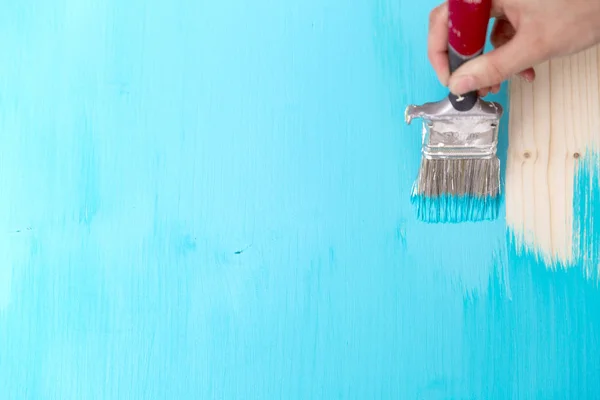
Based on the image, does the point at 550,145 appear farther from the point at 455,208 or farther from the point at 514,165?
the point at 455,208

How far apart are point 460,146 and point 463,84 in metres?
0.15

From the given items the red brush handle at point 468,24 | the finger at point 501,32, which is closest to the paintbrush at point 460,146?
the red brush handle at point 468,24

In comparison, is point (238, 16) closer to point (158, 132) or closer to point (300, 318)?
point (158, 132)

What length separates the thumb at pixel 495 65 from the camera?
38.3 inches

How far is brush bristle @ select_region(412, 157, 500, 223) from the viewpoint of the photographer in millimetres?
1147

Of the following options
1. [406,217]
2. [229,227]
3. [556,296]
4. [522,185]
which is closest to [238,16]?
[229,227]

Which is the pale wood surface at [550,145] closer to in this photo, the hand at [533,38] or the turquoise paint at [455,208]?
the turquoise paint at [455,208]

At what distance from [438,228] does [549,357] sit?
1.06ft

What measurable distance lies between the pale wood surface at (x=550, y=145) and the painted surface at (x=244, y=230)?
59 millimetres

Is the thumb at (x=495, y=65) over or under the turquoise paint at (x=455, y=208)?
over

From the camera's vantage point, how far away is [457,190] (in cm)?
117

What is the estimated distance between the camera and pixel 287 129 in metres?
1.24

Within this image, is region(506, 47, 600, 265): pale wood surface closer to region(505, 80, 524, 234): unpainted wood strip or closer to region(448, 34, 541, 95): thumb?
region(505, 80, 524, 234): unpainted wood strip

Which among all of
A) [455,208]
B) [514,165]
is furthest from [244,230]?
[514,165]
